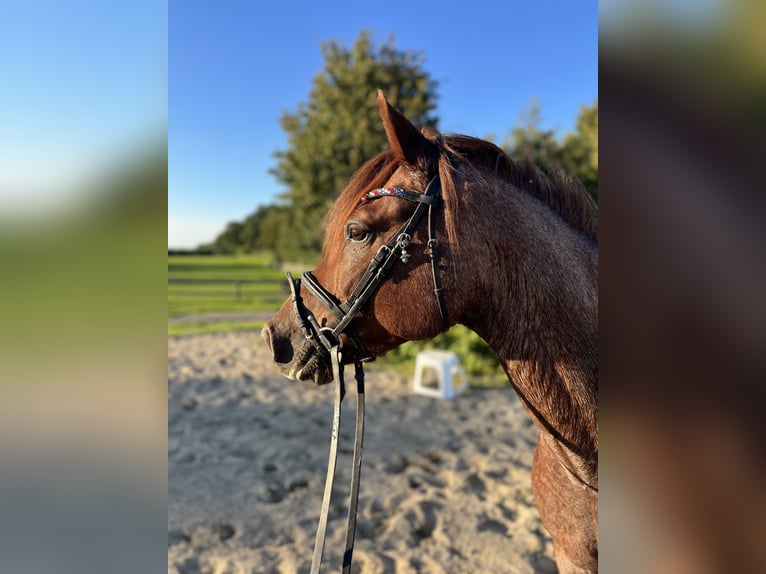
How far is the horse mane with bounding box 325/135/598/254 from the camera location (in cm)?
158

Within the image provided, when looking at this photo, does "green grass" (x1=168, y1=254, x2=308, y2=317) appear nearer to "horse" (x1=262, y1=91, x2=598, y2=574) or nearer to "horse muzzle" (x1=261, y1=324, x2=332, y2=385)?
"horse muzzle" (x1=261, y1=324, x2=332, y2=385)

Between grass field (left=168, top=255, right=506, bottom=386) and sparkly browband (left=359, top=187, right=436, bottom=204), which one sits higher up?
sparkly browband (left=359, top=187, right=436, bottom=204)

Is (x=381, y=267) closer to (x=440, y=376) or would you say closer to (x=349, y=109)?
(x=440, y=376)

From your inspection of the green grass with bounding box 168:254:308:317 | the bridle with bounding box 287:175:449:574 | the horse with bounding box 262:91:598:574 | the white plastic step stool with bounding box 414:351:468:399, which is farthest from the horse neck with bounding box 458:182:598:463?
the green grass with bounding box 168:254:308:317

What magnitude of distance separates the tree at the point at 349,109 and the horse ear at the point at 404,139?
702cm

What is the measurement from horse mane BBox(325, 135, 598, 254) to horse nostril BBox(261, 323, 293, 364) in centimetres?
41

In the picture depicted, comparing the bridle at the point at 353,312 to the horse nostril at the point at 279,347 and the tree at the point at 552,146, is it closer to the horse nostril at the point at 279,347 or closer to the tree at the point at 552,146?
Result: the horse nostril at the point at 279,347

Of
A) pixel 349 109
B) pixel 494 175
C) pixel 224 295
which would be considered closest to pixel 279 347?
pixel 494 175

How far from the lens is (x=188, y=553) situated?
9.96 feet

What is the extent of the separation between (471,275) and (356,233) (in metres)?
0.42

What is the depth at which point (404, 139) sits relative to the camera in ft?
4.90
